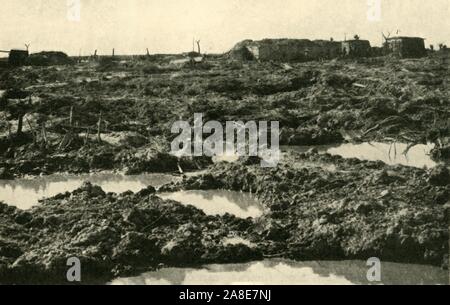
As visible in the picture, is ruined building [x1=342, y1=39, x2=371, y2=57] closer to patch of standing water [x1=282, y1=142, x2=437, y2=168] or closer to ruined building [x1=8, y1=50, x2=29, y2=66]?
ruined building [x1=8, y1=50, x2=29, y2=66]

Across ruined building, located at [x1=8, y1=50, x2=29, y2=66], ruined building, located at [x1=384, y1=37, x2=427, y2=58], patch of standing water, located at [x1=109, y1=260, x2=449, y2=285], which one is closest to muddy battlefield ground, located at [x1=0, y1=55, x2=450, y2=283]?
patch of standing water, located at [x1=109, y1=260, x2=449, y2=285]

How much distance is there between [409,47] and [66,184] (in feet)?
96.3

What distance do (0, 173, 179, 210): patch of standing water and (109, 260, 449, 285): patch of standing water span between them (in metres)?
4.44

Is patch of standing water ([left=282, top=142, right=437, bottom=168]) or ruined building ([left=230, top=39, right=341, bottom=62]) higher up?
ruined building ([left=230, top=39, right=341, bottom=62])

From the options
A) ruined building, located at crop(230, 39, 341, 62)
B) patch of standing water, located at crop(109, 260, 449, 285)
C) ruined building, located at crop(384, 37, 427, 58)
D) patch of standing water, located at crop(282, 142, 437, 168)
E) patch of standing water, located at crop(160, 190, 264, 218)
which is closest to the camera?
patch of standing water, located at crop(109, 260, 449, 285)

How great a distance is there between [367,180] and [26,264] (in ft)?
20.4

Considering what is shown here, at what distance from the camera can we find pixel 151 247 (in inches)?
332

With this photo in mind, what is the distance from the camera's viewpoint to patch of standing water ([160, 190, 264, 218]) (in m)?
10.6

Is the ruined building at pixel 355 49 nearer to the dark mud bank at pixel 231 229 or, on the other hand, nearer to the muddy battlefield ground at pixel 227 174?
the muddy battlefield ground at pixel 227 174

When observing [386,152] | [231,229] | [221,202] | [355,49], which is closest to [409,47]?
[355,49]

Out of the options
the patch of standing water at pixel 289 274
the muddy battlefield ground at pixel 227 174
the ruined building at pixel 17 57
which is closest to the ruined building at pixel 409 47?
the muddy battlefield ground at pixel 227 174

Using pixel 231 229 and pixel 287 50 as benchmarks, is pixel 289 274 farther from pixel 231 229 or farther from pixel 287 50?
pixel 287 50

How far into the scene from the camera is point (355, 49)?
124 feet
